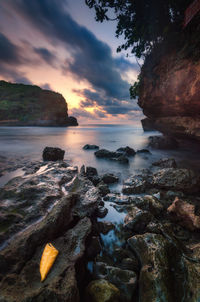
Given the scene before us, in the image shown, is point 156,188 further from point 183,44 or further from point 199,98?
point 183,44

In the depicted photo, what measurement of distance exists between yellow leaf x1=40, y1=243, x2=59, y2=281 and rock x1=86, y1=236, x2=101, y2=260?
607 mm

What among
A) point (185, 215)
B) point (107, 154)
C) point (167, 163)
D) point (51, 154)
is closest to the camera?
point (185, 215)

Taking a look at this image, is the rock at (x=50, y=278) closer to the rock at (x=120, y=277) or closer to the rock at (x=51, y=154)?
the rock at (x=120, y=277)

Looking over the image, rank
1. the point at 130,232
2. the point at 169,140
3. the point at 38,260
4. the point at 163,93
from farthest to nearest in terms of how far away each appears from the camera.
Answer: the point at 169,140 → the point at 163,93 → the point at 130,232 → the point at 38,260

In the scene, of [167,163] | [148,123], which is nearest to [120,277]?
[167,163]

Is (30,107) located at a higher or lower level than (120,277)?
higher

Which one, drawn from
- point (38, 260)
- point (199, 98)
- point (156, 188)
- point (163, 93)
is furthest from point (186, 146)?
point (38, 260)

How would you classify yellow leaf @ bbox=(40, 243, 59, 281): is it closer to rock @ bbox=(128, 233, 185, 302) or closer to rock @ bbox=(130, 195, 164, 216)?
rock @ bbox=(128, 233, 185, 302)

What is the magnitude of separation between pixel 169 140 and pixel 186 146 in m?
2.58

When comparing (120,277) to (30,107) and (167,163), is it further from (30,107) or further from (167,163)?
(30,107)

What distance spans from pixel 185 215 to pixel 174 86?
6.82m

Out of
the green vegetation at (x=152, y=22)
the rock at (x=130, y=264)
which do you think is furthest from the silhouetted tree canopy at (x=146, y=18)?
the rock at (x=130, y=264)

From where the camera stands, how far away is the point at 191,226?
271 cm

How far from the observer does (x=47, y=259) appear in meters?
1.72
